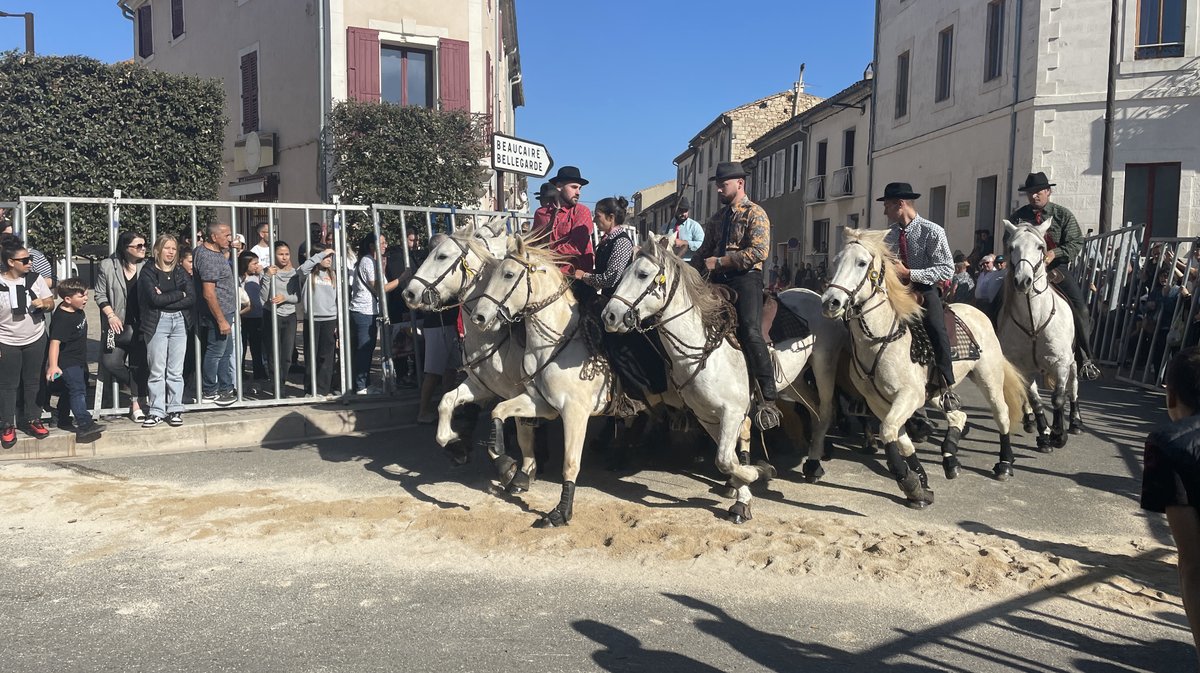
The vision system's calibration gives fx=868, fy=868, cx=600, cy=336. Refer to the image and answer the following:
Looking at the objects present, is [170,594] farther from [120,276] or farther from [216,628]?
[120,276]

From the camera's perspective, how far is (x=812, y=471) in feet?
22.6

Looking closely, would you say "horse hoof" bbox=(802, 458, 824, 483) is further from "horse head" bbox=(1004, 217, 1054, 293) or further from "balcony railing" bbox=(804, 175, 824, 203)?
"balcony railing" bbox=(804, 175, 824, 203)

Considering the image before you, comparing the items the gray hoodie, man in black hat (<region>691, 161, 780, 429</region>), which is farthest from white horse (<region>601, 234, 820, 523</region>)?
the gray hoodie

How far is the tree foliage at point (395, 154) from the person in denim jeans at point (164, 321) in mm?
7979

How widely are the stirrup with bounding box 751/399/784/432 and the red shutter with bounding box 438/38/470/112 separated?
12438 mm

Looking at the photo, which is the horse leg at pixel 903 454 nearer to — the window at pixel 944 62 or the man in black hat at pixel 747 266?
the man in black hat at pixel 747 266

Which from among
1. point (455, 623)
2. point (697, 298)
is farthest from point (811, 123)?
point (455, 623)

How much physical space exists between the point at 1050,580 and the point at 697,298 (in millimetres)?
2686

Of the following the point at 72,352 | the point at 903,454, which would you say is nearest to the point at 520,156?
the point at 72,352

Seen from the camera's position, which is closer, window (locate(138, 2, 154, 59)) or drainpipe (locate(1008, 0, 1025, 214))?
drainpipe (locate(1008, 0, 1025, 214))

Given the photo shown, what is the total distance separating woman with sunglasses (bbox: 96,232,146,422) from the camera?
26.1 ft

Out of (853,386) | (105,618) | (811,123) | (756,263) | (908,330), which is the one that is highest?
(811,123)

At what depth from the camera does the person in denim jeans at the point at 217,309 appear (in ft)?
27.3

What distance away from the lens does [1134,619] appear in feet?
13.8
